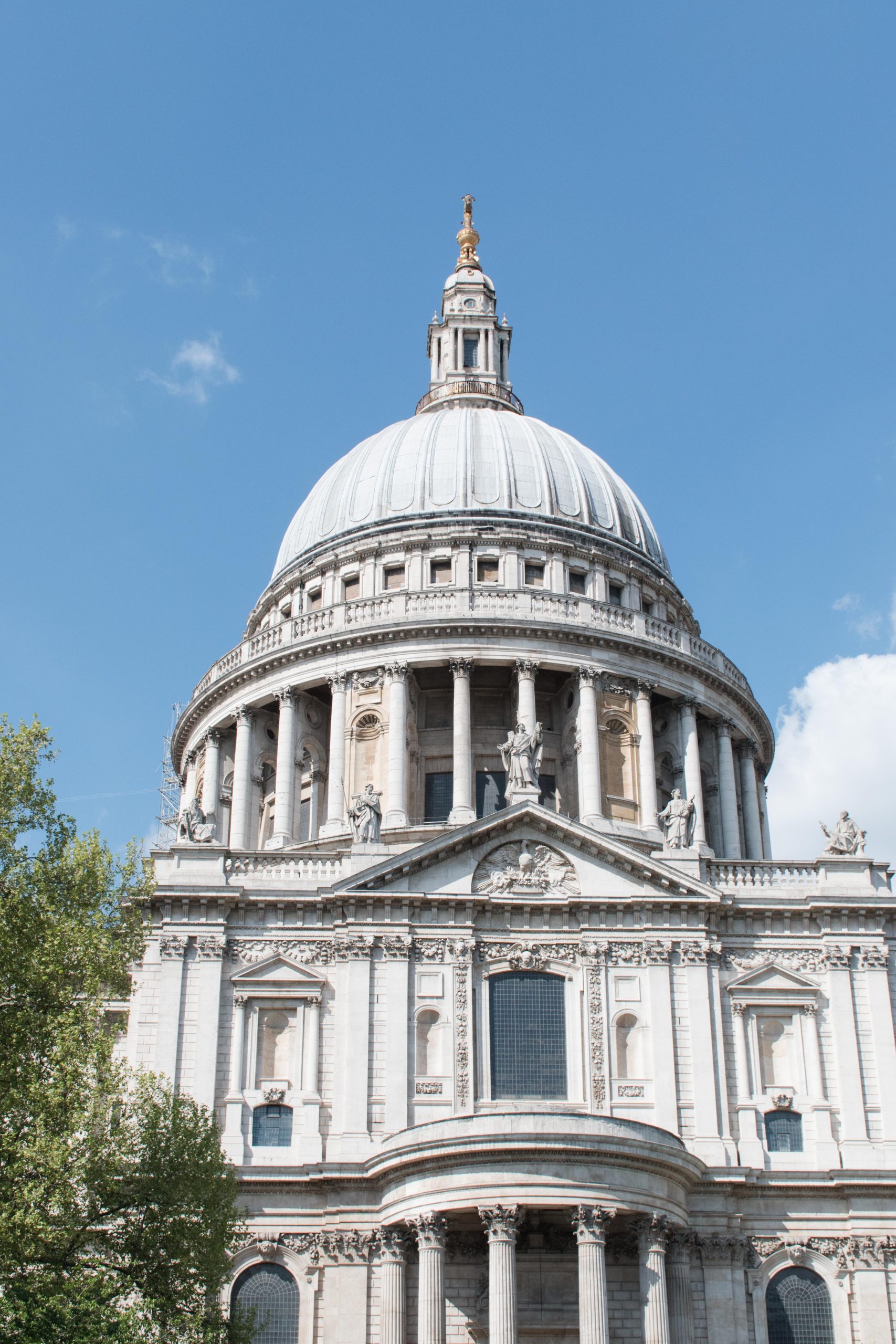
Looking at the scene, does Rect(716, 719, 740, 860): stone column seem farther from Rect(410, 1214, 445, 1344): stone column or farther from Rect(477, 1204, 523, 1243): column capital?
Rect(410, 1214, 445, 1344): stone column

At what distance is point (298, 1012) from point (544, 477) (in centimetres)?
3092

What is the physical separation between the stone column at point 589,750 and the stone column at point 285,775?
10.3m

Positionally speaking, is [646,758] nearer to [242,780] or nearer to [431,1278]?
[242,780]

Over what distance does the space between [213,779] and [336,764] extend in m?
8.02

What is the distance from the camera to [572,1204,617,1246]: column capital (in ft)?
124

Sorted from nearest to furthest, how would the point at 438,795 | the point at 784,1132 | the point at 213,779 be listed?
the point at 784,1132
the point at 438,795
the point at 213,779

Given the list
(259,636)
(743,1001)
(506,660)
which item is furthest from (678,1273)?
(259,636)

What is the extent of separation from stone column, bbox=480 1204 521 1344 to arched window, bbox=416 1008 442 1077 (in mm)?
5617

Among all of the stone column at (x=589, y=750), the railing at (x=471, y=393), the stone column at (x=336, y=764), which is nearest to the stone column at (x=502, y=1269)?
the stone column at (x=589, y=750)

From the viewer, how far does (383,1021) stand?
43.2 meters

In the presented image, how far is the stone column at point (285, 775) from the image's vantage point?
192ft

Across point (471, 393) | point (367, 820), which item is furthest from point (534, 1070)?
point (471, 393)

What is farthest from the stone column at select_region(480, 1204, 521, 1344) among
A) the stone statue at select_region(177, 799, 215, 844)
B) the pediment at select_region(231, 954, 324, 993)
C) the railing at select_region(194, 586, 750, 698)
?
the railing at select_region(194, 586, 750, 698)

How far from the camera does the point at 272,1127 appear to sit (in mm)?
42625
